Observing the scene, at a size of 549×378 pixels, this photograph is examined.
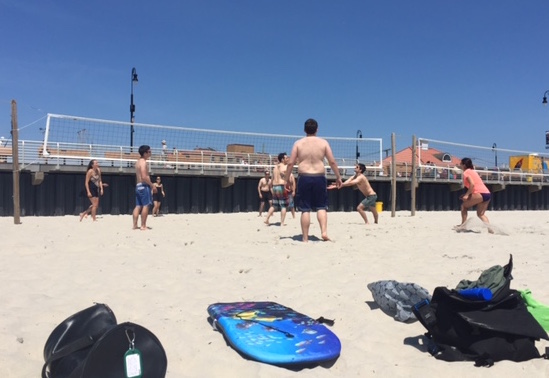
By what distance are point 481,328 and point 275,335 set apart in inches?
42.9

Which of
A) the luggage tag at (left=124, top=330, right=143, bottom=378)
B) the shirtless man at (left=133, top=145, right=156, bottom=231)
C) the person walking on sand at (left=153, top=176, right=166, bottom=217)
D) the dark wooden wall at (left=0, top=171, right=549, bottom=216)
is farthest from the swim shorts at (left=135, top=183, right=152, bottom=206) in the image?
the dark wooden wall at (left=0, top=171, right=549, bottom=216)

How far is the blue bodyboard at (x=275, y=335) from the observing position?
2344 millimetres

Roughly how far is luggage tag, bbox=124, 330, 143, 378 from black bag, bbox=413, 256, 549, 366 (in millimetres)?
1536

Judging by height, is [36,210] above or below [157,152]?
below

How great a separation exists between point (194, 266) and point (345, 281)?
1.58 metres

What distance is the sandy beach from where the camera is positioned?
2389 millimetres

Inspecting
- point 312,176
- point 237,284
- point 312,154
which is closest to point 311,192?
point 312,176

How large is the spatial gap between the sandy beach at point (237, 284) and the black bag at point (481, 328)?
0.06 meters

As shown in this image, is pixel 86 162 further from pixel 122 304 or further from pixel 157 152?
pixel 122 304

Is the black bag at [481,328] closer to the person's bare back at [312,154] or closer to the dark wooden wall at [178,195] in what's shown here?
the person's bare back at [312,154]

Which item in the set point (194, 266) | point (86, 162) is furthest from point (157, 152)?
point (194, 266)

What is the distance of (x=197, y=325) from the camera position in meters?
2.89

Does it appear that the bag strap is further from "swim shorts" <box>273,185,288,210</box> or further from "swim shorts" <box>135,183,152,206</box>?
"swim shorts" <box>273,185,288,210</box>

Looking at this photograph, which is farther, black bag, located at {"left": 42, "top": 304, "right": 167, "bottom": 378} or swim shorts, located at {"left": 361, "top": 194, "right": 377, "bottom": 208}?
swim shorts, located at {"left": 361, "top": 194, "right": 377, "bottom": 208}
